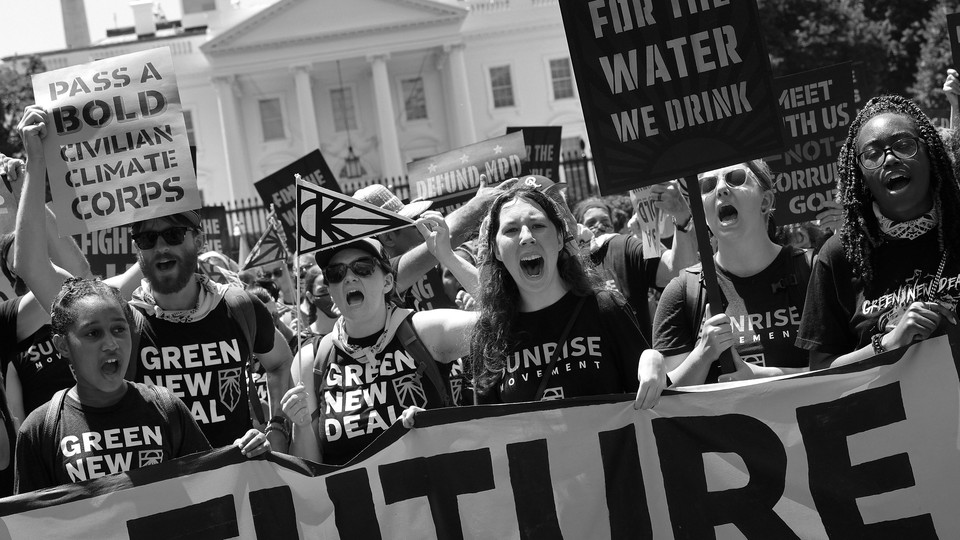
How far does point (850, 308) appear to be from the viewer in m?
4.11

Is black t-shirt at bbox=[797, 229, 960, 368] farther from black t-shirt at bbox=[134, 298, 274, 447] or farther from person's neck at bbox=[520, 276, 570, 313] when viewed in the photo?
black t-shirt at bbox=[134, 298, 274, 447]

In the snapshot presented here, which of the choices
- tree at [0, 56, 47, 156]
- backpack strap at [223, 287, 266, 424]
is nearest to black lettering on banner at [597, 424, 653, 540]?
backpack strap at [223, 287, 266, 424]

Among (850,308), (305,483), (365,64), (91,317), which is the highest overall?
(365,64)

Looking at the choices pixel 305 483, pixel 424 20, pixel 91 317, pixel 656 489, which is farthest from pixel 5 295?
pixel 424 20

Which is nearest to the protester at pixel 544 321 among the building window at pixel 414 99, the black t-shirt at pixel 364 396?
the black t-shirt at pixel 364 396

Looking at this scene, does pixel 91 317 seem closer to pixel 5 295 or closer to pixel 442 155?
pixel 5 295

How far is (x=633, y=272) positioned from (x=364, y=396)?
260 centimetres

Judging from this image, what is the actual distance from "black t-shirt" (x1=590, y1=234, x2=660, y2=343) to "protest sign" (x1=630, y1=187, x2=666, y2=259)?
8cm

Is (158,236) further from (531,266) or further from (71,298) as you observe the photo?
(531,266)

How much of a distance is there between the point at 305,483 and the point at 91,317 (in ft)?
3.01

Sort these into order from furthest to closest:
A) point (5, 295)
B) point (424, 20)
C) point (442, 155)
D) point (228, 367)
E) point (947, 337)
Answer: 1. point (424, 20)
2. point (442, 155)
3. point (5, 295)
4. point (228, 367)
5. point (947, 337)

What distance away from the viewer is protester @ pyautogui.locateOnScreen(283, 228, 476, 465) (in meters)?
4.36

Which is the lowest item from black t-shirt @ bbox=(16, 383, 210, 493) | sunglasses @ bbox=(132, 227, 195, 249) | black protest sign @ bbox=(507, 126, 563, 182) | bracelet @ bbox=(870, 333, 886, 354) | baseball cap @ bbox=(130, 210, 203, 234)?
bracelet @ bbox=(870, 333, 886, 354)

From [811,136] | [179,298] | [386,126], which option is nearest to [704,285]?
[179,298]
